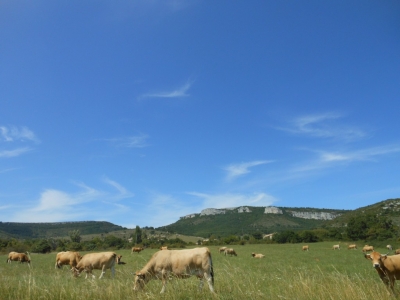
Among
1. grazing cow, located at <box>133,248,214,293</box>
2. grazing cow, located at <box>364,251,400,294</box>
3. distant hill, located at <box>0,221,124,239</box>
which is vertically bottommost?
grazing cow, located at <box>364,251,400,294</box>

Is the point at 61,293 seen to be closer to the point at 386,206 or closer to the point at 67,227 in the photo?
the point at 386,206

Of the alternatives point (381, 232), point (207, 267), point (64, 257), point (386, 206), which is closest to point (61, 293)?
point (207, 267)

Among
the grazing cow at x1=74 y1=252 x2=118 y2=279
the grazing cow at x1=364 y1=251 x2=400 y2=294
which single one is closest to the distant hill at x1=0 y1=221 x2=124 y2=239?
the grazing cow at x1=74 y1=252 x2=118 y2=279

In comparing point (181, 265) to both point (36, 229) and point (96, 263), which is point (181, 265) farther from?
point (36, 229)

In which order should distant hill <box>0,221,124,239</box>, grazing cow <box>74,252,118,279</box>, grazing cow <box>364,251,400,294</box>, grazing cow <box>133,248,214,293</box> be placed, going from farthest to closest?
distant hill <box>0,221,124,239</box> < grazing cow <box>74,252,118,279</box> < grazing cow <box>364,251,400,294</box> < grazing cow <box>133,248,214,293</box>

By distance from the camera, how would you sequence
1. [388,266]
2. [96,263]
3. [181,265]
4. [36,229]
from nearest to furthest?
[181,265]
[388,266]
[96,263]
[36,229]

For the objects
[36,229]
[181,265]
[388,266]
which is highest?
[36,229]

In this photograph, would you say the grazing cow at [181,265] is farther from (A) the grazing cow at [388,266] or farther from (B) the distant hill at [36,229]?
(B) the distant hill at [36,229]

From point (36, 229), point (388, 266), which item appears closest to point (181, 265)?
point (388, 266)

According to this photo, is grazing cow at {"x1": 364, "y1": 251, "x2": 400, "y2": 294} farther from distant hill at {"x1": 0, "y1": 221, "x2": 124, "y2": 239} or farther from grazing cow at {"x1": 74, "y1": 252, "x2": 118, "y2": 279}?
distant hill at {"x1": 0, "y1": 221, "x2": 124, "y2": 239}

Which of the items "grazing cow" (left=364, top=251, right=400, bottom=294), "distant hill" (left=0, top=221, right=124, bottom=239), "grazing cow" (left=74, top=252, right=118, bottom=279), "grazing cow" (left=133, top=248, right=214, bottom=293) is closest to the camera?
"grazing cow" (left=133, top=248, right=214, bottom=293)

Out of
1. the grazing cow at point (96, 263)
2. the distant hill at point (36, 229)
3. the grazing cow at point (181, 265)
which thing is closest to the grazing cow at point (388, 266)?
the grazing cow at point (181, 265)

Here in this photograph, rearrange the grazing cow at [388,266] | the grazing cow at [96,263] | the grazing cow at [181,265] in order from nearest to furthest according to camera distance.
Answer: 1. the grazing cow at [181,265]
2. the grazing cow at [388,266]
3. the grazing cow at [96,263]

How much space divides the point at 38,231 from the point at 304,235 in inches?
5954
